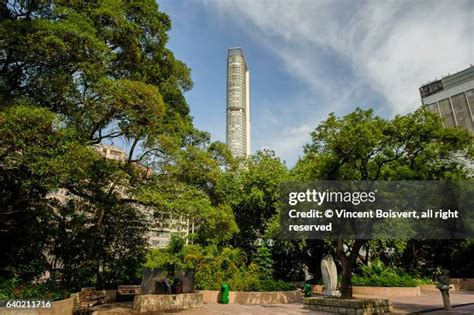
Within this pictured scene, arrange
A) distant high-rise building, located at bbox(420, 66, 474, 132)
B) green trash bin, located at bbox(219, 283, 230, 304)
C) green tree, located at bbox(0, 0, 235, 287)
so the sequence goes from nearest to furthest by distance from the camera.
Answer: green tree, located at bbox(0, 0, 235, 287)
green trash bin, located at bbox(219, 283, 230, 304)
distant high-rise building, located at bbox(420, 66, 474, 132)

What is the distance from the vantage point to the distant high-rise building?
170ft

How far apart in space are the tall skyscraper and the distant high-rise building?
5144cm

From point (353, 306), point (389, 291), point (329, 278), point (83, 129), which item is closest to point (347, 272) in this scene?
point (353, 306)

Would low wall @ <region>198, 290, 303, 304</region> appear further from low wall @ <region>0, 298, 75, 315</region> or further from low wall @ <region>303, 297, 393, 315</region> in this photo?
low wall @ <region>0, 298, 75, 315</region>

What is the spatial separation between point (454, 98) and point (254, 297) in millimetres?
52975

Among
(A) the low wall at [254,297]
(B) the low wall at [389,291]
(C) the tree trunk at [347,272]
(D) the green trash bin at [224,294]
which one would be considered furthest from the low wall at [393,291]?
(D) the green trash bin at [224,294]

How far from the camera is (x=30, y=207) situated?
1543 centimetres

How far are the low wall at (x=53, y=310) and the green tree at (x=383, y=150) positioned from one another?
1013 centimetres

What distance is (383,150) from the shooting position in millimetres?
13578

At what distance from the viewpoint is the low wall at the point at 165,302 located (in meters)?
13.5

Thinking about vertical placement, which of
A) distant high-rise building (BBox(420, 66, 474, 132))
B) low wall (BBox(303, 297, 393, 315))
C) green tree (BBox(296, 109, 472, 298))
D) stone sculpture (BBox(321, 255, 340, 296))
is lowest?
low wall (BBox(303, 297, 393, 315))

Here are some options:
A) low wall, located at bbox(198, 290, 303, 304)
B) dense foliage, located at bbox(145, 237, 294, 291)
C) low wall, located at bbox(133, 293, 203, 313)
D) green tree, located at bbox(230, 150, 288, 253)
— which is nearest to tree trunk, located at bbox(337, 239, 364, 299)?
low wall, located at bbox(198, 290, 303, 304)

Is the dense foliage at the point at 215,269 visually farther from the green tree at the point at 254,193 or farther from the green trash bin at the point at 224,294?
the green tree at the point at 254,193

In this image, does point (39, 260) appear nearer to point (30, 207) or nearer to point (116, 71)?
point (30, 207)
